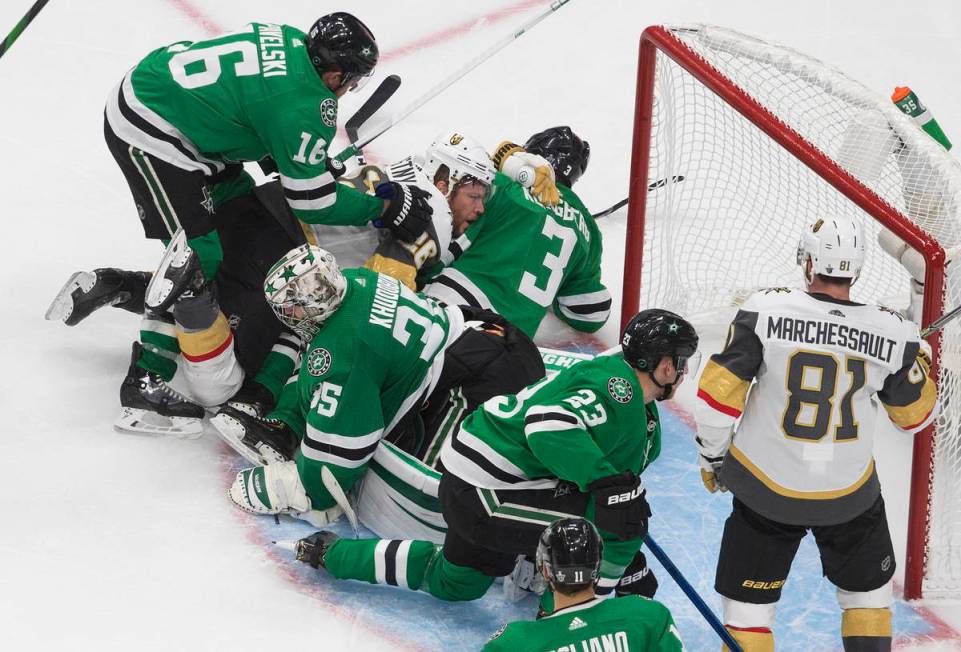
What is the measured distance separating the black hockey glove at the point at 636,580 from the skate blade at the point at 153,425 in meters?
1.38

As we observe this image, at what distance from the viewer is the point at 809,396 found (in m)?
3.40

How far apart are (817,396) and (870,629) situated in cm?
62

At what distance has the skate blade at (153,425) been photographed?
441 cm

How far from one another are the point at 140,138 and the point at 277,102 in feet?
1.48

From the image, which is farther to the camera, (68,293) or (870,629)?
(68,293)

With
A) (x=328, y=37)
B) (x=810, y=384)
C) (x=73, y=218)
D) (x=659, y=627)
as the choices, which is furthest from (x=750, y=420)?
(x=73, y=218)

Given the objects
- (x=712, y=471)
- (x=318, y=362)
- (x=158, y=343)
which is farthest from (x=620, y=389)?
(x=158, y=343)

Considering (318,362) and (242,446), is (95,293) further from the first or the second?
(318,362)

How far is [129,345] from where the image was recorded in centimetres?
485

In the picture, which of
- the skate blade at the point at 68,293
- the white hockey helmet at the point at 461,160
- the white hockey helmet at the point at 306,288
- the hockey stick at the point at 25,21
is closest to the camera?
the white hockey helmet at the point at 306,288

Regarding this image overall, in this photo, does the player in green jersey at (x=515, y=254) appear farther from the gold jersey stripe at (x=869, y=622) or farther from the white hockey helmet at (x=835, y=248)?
the gold jersey stripe at (x=869, y=622)

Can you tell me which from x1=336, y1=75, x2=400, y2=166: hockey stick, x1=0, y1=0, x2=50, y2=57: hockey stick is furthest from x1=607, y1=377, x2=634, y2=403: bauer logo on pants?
x1=336, y1=75, x2=400, y2=166: hockey stick

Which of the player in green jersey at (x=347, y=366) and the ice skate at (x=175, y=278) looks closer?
the player in green jersey at (x=347, y=366)

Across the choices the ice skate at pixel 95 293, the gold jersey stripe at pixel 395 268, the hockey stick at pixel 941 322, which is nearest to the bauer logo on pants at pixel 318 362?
the gold jersey stripe at pixel 395 268
